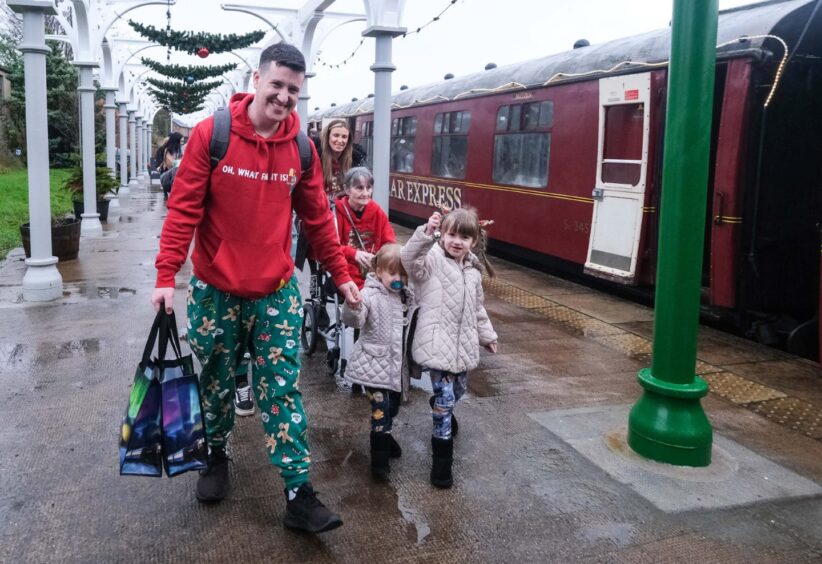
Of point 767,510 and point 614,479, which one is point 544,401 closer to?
point 614,479

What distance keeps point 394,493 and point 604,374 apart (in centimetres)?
251

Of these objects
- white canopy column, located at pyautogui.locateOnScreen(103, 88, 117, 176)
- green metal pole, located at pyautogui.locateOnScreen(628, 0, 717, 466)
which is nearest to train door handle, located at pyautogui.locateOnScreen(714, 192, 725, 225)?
green metal pole, located at pyautogui.locateOnScreen(628, 0, 717, 466)

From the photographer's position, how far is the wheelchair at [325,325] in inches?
193

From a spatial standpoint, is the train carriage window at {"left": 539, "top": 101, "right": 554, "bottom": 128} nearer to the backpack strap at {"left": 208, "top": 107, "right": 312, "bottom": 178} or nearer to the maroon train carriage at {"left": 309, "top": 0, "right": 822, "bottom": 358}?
the maroon train carriage at {"left": 309, "top": 0, "right": 822, "bottom": 358}

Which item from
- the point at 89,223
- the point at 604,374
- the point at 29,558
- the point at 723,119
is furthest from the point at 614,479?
the point at 89,223

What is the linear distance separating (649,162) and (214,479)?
5701mm

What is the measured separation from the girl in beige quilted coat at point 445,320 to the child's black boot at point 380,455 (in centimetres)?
23

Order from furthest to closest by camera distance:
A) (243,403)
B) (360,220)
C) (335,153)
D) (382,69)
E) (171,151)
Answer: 1. (382,69)
2. (171,151)
3. (335,153)
4. (360,220)
5. (243,403)

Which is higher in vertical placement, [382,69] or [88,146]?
[382,69]

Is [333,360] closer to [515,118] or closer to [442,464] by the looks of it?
[442,464]

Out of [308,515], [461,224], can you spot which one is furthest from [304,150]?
[308,515]

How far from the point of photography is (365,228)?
14.9 feet

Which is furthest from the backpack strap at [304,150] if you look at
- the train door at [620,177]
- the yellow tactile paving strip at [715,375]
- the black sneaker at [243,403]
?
the train door at [620,177]

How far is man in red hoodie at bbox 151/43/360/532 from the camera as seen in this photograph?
2.89 meters
